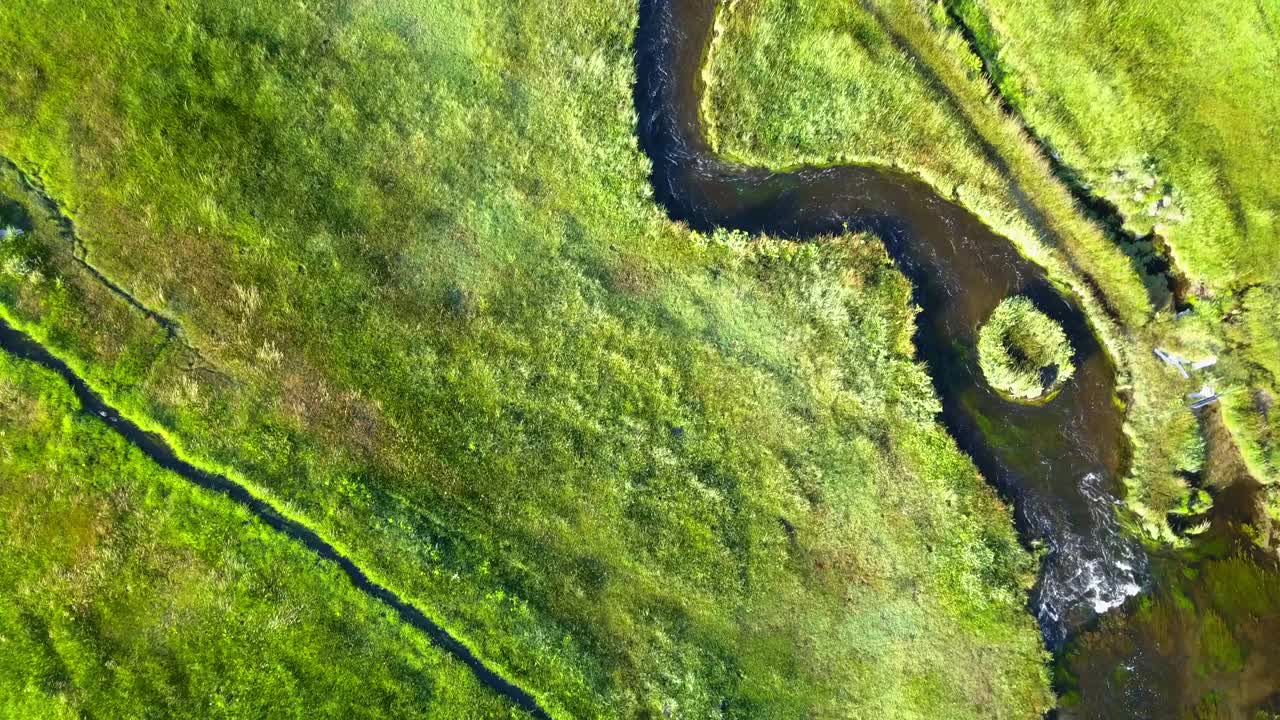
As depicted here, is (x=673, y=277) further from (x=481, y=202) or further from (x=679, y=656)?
(x=679, y=656)

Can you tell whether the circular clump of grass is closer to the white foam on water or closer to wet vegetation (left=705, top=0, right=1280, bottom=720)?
wet vegetation (left=705, top=0, right=1280, bottom=720)

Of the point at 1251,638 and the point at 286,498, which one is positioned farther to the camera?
the point at 1251,638

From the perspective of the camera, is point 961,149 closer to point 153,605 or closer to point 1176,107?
point 1176,107

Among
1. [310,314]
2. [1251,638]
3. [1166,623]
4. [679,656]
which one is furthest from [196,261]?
[1251,638]

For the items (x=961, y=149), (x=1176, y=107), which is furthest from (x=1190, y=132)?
(x=961, y=149)

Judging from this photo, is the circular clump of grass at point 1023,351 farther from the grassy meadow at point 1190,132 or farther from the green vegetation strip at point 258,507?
the green vegetation strip at point 258,507
